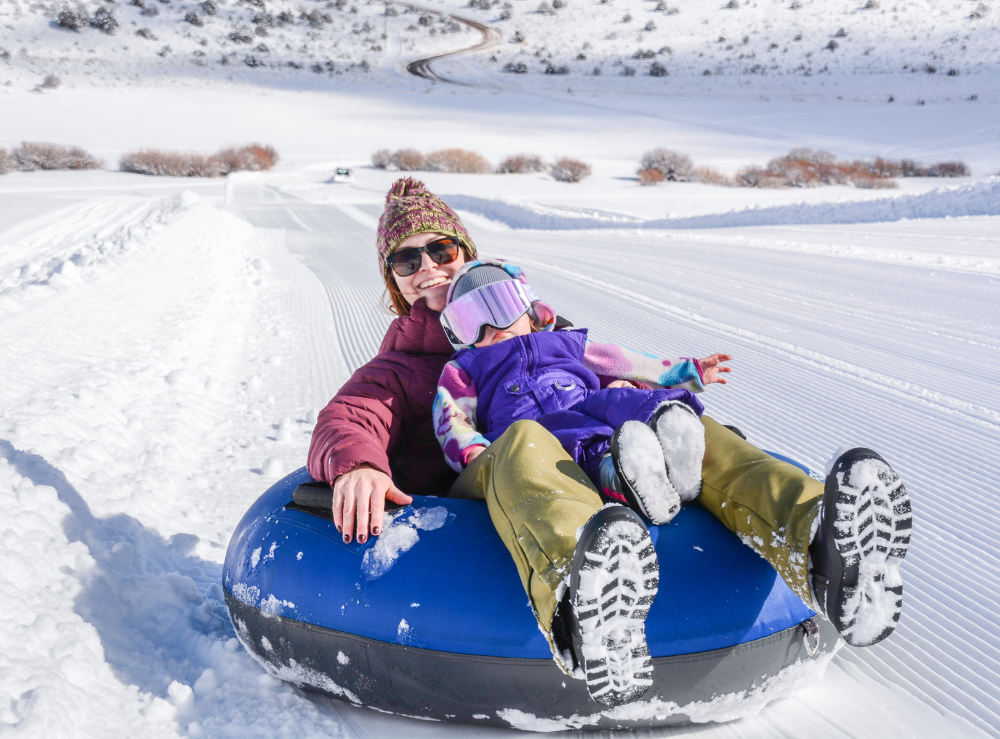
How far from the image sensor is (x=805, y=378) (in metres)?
3.53

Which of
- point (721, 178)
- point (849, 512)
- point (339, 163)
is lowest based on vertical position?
point (339, 163)

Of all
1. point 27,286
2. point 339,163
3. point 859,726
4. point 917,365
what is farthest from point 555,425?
point 339,163

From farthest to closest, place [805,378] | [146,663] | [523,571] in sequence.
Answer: [805,378] → [146,663] → [523,571]

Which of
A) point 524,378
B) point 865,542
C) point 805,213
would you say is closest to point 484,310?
point 524,378

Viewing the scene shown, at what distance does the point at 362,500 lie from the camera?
154 centimetres

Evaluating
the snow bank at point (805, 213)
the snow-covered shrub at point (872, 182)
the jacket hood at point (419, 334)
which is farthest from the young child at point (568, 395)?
the snow-covered shrub at point (872, 182)

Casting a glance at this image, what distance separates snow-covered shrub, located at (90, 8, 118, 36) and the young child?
44309 mm

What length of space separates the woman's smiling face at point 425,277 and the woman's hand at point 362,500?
89 cm

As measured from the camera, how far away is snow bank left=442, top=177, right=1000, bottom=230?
838 cm

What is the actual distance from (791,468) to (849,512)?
247 mm

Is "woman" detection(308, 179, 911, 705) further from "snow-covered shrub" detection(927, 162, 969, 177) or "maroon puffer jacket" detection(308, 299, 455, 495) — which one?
"snow-covered shrub" detection(927, 162, 969, 177)

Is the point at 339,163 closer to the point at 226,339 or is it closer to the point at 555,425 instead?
the point at 226,339

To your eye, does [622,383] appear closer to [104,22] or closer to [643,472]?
[643,472]

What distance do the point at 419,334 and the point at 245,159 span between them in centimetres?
2108
